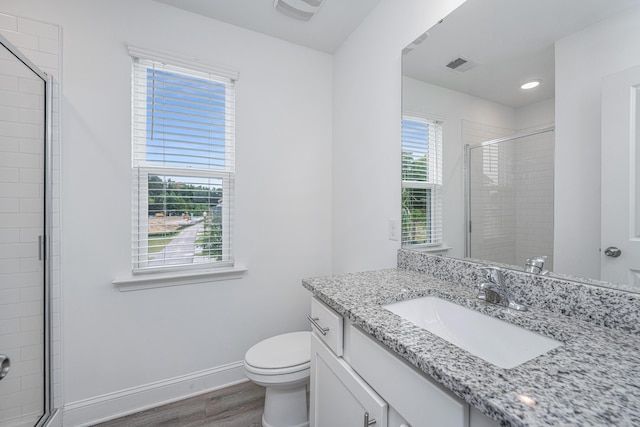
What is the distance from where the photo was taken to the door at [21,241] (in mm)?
1296

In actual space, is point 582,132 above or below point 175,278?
above

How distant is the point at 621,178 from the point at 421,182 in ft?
2.55

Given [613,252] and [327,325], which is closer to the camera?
[613,252]

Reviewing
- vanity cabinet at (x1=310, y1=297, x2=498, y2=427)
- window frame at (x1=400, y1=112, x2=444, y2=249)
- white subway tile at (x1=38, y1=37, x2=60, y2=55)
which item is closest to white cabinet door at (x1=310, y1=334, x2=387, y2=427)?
vanity cabinet at (x1=310, y1=297, x2=498, y2=427)

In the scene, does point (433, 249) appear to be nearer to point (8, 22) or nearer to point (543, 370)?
point (543, 370)

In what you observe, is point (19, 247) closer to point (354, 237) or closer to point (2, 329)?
point (2, 329)

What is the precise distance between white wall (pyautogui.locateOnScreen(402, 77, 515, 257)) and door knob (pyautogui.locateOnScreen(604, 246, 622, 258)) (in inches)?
19.3

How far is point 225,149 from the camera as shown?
193cm

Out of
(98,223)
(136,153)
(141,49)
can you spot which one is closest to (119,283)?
(98,223)

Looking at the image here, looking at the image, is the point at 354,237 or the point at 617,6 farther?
the point at 354,237

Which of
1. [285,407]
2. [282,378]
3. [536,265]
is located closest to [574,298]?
[536,265]

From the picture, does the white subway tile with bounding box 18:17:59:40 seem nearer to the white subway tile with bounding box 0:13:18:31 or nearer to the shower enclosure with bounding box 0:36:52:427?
the white subway tile with bounding box 0:13:18:31

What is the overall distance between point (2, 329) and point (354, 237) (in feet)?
6.44

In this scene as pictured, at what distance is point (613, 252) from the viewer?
0.81 meters
